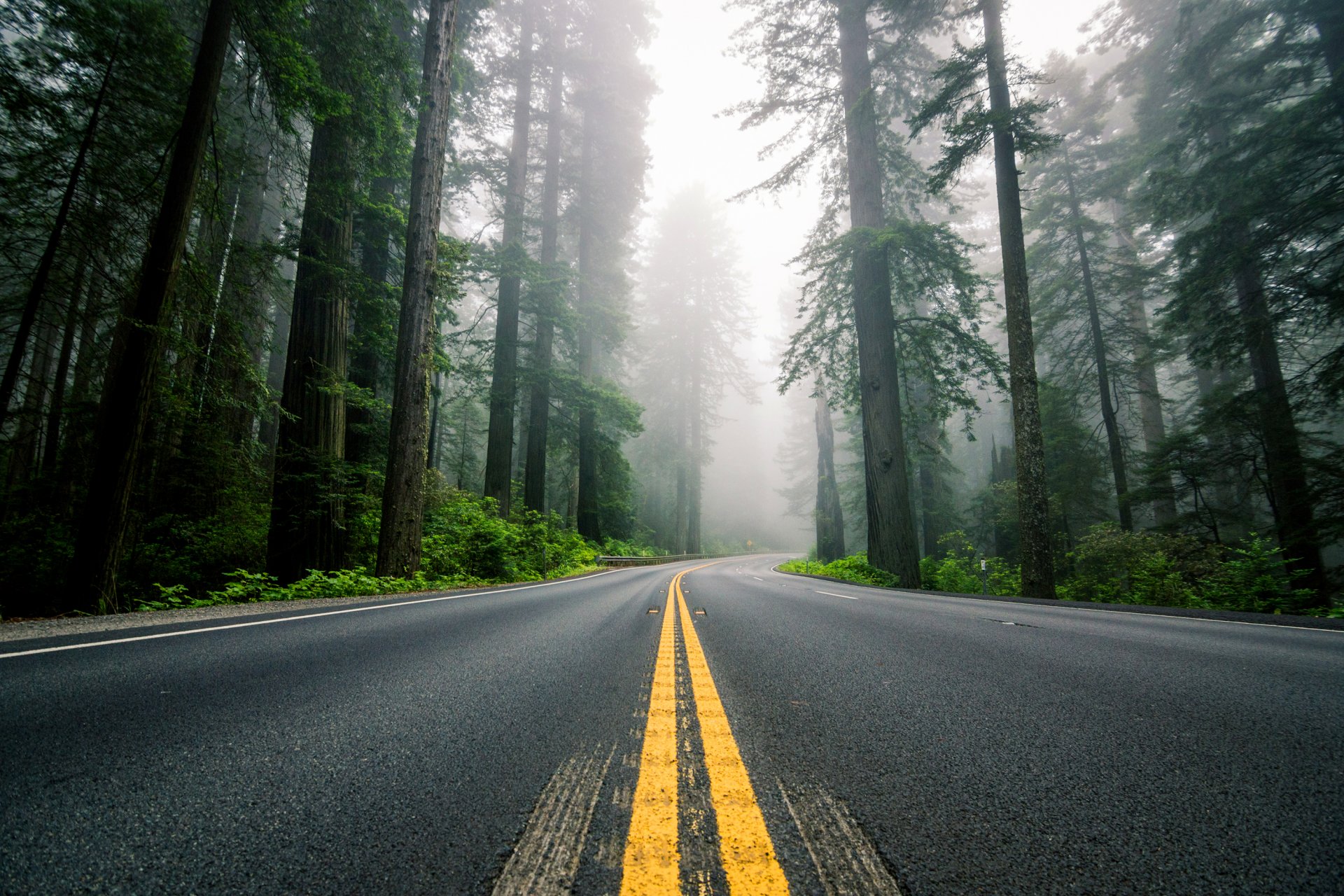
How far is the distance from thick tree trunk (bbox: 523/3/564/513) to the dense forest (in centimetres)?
14

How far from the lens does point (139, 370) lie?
5.26m

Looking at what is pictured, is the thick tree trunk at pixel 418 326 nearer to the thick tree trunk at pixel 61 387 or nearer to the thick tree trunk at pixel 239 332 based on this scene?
the thick tree trunk at pixel 239 332

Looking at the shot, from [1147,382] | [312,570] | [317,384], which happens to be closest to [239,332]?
[317,384]

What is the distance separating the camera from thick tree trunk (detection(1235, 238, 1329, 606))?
8969mm

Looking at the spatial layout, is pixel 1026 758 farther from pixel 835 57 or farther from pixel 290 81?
pixel 835 57

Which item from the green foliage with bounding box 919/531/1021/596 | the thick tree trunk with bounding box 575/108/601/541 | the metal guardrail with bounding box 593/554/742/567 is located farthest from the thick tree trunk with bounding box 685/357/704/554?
the green foliage with bounding box 919/531/1021/596

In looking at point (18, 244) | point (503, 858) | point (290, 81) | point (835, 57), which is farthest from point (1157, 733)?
point (835, 57)

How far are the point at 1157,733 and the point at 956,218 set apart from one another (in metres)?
32.5

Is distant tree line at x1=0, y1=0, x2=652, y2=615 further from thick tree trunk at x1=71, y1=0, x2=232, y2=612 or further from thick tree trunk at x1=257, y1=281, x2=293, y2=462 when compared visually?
thick tree trunk at x1=257, y1=281, x2=293, y2=462

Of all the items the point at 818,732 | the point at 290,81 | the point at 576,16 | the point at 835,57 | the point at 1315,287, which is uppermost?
the point at 576,16

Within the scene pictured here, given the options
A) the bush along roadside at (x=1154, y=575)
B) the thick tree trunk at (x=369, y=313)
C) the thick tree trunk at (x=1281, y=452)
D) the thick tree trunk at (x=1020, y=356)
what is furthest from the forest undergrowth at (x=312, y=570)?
the thick tree trunk at (x=1281, y=452)

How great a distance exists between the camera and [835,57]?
556 inches

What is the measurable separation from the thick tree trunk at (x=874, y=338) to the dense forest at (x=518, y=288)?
0.08 metres

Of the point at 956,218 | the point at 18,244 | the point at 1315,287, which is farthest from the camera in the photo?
the point at 956,218
